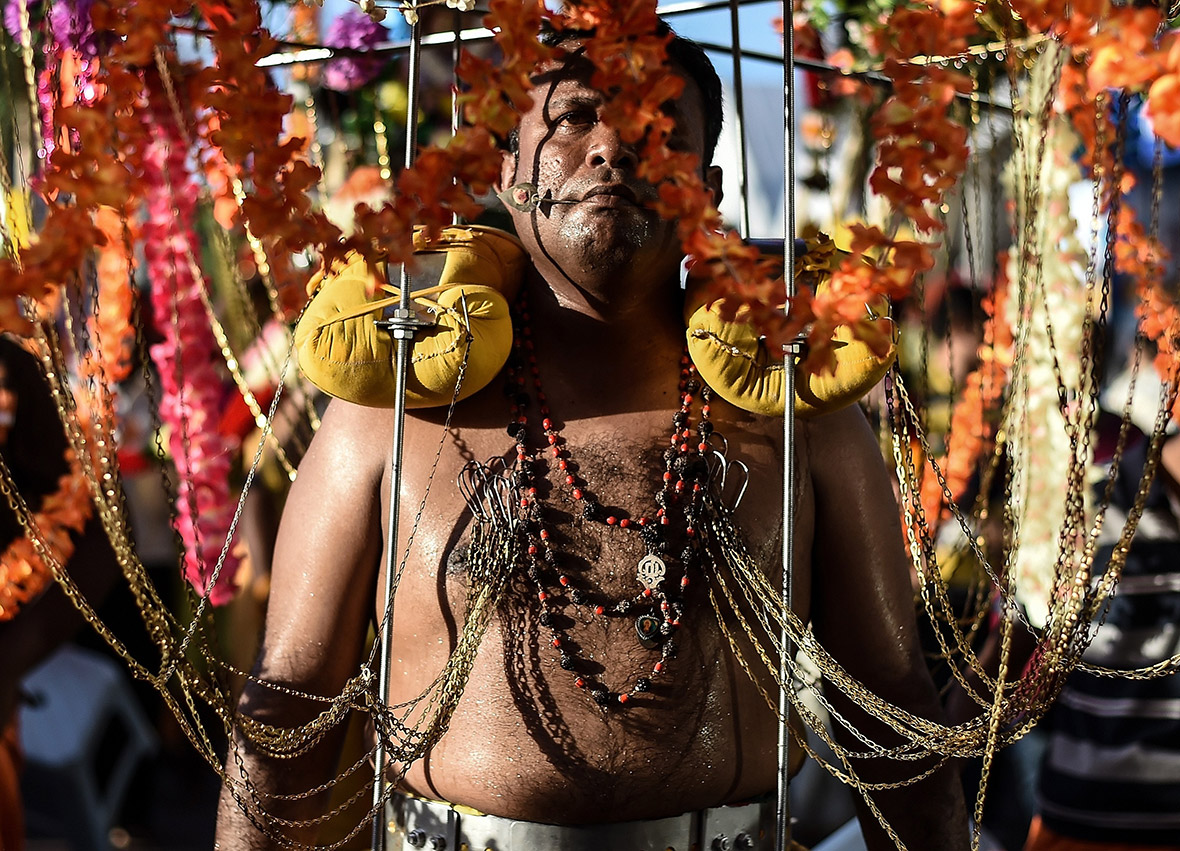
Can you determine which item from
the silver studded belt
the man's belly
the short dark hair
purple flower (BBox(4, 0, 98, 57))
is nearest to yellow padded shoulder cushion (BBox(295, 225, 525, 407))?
the short dark hair

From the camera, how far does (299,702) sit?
186 cm

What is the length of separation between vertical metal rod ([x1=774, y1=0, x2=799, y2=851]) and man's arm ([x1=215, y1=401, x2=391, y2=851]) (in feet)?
1.82

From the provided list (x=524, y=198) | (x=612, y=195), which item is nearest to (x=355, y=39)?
(x=524, y=198)

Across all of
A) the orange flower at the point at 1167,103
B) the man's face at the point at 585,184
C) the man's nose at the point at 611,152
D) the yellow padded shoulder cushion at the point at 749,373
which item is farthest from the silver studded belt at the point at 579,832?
the orange flower at the point at 1167,103

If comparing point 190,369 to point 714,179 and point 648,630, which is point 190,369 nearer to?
point 714,179

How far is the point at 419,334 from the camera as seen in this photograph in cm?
168

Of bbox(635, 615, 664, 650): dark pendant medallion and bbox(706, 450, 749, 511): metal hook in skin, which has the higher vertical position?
bbox(706, 450, 749, 511): metal hook in skin

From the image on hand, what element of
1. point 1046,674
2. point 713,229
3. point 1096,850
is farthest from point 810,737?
point 713,229

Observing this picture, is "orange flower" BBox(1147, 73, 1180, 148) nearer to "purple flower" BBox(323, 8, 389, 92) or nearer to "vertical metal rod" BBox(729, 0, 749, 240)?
"vertical metal rod" BBox(729, 0, 749, 240)

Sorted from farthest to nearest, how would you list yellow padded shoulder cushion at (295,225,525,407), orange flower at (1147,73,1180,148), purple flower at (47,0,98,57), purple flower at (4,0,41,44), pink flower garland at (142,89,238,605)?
pink flower garland at (142,89,238,605), purple flower at (4,0,41,44), purple flower at (47,0,98,57), yellow padded shoulder cushion at (295,225,525,407), orange flower at (1147,73,1180,148)

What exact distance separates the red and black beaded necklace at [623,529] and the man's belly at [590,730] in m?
0.02

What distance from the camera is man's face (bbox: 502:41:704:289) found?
1686mm

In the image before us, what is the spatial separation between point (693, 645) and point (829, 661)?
181 millimetres

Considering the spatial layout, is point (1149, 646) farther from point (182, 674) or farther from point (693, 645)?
point (182, 674)
